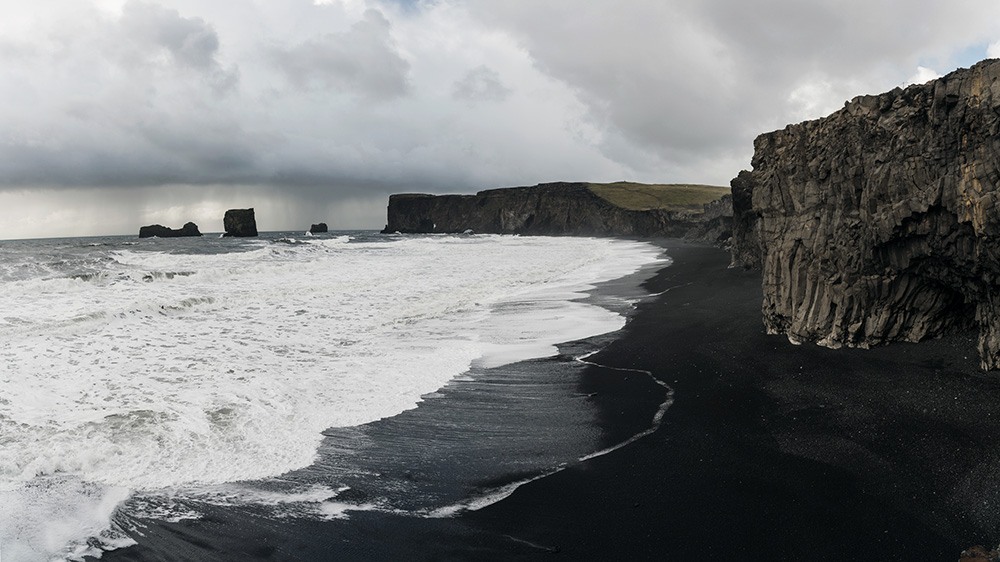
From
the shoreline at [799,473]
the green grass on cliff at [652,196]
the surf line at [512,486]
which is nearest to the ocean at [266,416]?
the surf line at [512,486]

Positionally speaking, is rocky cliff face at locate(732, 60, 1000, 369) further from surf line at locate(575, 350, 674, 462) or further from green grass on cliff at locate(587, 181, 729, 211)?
green grass on cliff at locate(587, 181, 729, 211)

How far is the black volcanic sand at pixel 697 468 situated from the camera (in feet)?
19.2

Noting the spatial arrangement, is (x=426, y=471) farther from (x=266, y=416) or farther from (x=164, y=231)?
(x=164, y=231)

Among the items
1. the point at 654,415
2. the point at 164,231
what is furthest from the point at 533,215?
the point at 654,415

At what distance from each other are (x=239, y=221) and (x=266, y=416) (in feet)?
418

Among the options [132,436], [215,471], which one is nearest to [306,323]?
[132,436]

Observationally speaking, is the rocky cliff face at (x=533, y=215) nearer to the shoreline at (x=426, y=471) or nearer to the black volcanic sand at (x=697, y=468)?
the black volcanic sand at (x=697, y=468)

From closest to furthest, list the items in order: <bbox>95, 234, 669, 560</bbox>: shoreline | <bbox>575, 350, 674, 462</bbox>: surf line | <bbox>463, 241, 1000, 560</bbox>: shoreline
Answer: <bbox>463, 241, 1000, 560</bbox>: shoreline → <bbox>95, 234, 669, 560</bbox>: shoreline → <bbox>575, 350, 674, 462</bbox>: surf line

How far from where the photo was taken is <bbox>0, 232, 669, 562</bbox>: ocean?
257 inches

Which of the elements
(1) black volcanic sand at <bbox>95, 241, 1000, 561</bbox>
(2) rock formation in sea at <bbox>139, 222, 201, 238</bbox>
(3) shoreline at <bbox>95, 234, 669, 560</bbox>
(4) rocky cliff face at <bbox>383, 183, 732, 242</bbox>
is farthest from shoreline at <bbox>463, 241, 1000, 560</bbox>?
(2) rock formation in sea at <bbox>139, 222, 201, 238</bbox>

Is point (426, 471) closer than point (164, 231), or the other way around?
A: point (426, 471)

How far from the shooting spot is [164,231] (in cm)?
12756

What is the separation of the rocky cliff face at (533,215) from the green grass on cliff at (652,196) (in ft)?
8.85

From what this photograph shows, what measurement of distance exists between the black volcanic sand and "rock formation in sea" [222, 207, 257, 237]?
126 metres
